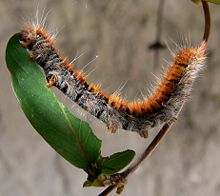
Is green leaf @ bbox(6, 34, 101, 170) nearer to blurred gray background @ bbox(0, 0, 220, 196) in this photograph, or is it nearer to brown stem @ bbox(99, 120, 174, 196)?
brown stem @ bbox(99, 120, 174, 196)

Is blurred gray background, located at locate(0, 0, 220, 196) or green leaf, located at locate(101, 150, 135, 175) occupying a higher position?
green leaf, located at locate(101, 150, 135, 175)

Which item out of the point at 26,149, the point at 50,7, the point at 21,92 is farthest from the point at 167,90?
the point at 26,149

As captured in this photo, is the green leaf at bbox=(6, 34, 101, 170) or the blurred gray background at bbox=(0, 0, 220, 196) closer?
the green leaf at bbox=(6, 34, 101, 170)

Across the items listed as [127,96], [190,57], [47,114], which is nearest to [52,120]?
[47,114]

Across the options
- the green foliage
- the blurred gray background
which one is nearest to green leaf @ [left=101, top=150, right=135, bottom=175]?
the green foliage

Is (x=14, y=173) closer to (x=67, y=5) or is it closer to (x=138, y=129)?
(x=67, y=5)

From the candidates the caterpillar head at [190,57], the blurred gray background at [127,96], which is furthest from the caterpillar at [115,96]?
the blurred gray background at [127,96]
